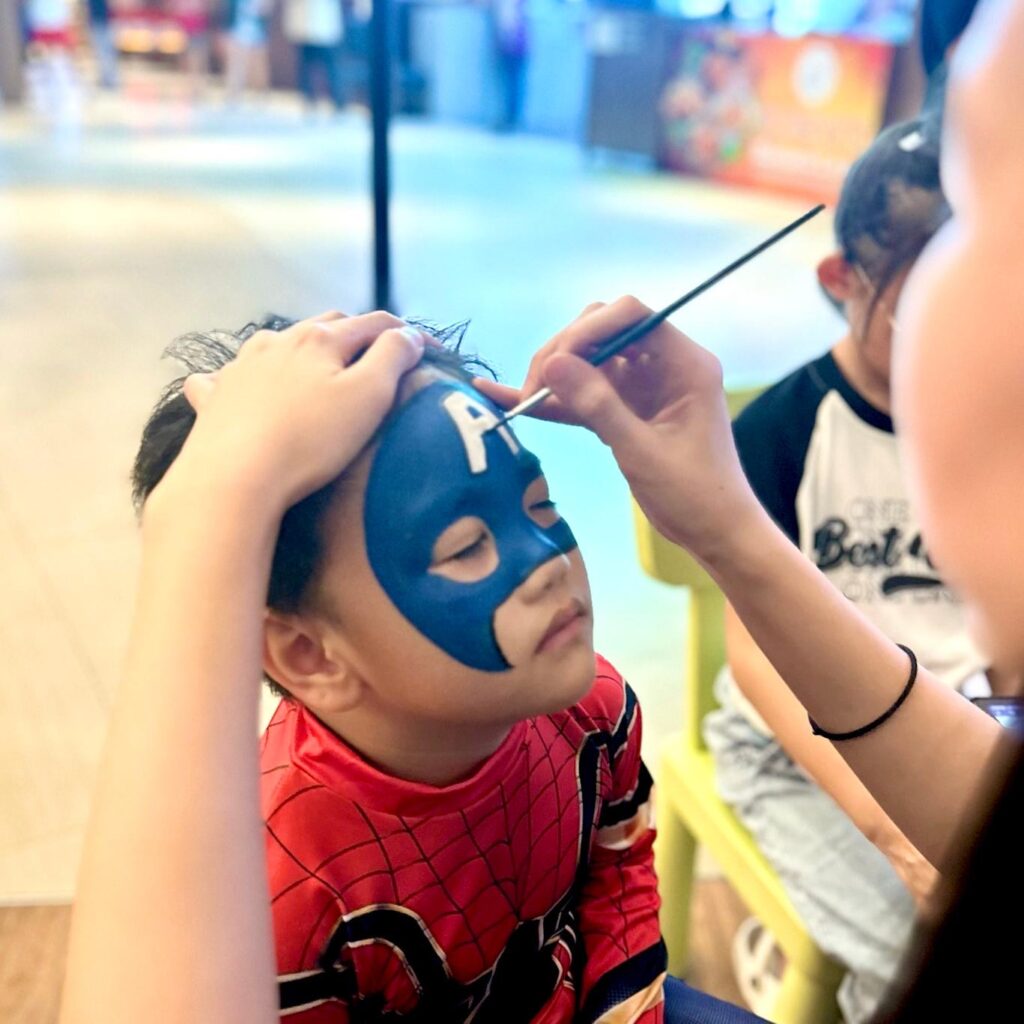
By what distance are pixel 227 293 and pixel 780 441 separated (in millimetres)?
2786

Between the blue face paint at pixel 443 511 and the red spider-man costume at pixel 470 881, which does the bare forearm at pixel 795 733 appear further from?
the blue face paint at pixel 443 511

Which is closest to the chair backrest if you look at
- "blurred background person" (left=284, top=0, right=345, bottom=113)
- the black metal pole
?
the black metal pole

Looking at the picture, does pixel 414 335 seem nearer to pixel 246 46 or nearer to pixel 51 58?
pixel 51 58

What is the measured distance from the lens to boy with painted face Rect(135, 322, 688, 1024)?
517 mm

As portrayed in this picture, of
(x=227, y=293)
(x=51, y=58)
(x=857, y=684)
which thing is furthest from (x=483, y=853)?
(x=51, y=58)

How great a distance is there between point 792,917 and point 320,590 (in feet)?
1.96

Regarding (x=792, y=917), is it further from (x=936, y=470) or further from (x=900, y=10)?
(x=900, y=10)

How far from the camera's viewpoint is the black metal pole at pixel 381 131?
8.82 feet

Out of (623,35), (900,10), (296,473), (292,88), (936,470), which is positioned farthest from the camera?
(292,88)

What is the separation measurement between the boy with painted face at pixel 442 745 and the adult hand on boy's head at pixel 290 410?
4cm

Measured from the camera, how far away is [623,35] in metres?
6.20

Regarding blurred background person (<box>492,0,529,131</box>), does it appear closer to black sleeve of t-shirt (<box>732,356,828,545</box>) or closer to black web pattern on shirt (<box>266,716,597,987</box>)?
black sleeve of t-shirt (<box>732,356,828,545</box>)

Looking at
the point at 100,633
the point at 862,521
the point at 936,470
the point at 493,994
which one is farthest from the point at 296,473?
the point at 100,633

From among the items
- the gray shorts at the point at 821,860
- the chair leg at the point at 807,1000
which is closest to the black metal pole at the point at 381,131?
the gray shorts at the point at 821,860
